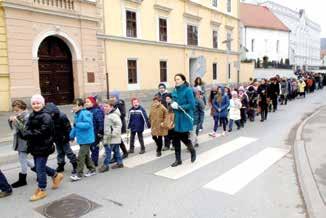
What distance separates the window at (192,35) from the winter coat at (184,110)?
22.0m

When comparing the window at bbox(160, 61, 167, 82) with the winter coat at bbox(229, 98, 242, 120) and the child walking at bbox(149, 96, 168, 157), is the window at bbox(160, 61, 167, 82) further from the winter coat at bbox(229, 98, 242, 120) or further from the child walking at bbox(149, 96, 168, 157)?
the child walking at bbox(149, 96, 168, 157)

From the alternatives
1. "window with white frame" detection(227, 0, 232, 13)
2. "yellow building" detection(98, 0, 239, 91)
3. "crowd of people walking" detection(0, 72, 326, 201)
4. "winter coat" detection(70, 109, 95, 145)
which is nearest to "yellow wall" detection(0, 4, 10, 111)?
"yellow building" detection(98, 0, 239, 91)

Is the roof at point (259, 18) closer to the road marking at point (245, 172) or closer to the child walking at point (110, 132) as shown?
the road marking at point (245, 172)

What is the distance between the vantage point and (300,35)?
76938 mm

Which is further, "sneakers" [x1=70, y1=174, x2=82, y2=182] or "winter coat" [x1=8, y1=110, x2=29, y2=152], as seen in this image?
"sneakers" [x1=70, y1=174, x2=82, y2=182]

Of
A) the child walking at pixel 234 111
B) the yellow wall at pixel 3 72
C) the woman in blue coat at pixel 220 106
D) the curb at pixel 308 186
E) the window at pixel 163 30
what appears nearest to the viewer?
the curb at pixel 308 186

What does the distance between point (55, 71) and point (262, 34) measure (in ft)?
163

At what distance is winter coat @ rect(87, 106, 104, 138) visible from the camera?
253 inches

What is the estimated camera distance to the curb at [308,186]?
4.44 m

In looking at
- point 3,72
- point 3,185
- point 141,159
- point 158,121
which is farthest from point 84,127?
point 3,72

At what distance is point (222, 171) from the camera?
254 inches

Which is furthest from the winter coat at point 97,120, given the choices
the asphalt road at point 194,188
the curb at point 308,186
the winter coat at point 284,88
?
the winter coat at point 284,88

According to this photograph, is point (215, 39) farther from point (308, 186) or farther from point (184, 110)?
point (308, 186)

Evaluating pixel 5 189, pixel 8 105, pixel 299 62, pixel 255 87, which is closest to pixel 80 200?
pixel 5 189
